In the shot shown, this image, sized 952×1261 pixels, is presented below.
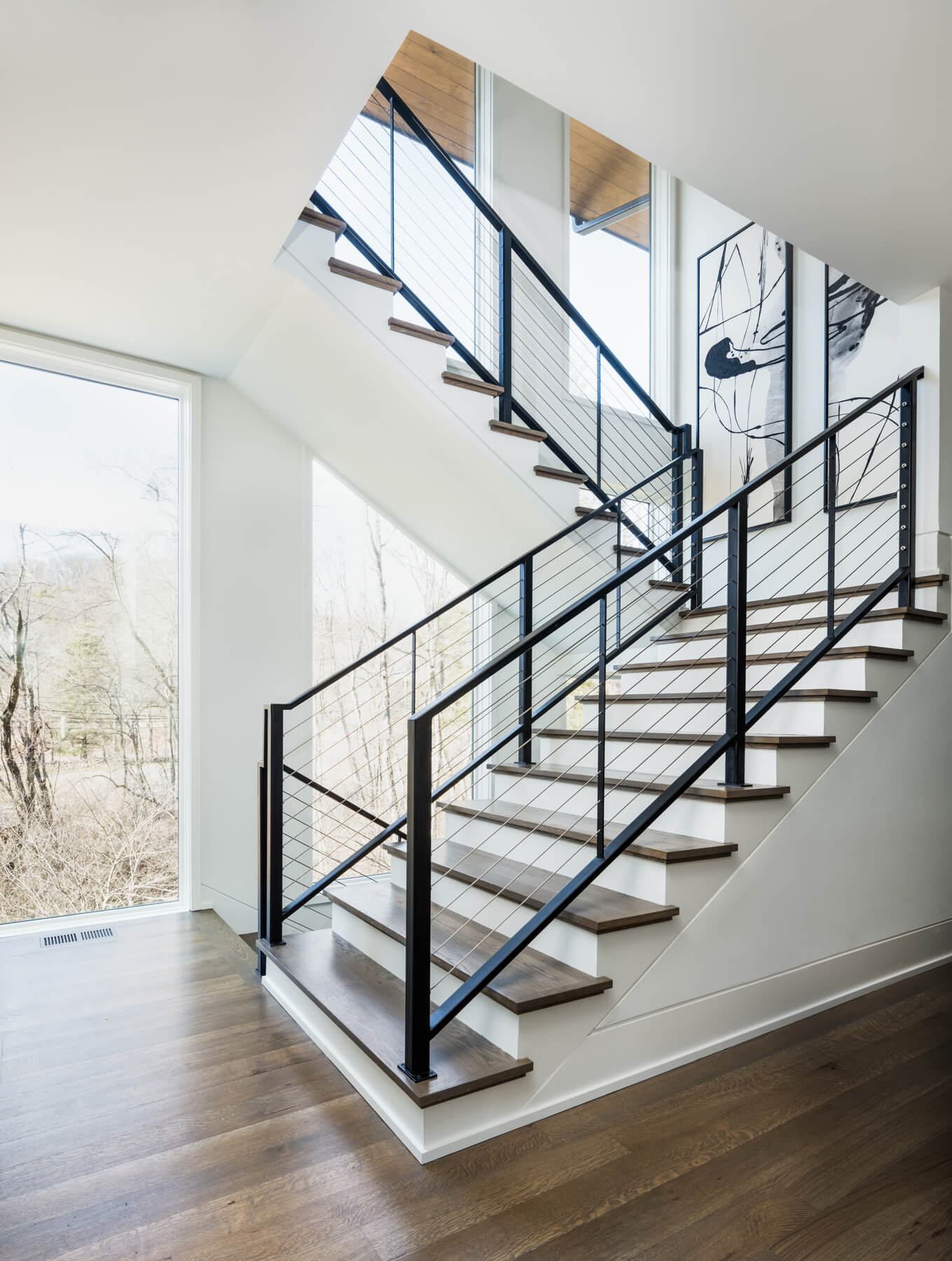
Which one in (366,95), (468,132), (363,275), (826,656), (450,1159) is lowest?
(450,1159)

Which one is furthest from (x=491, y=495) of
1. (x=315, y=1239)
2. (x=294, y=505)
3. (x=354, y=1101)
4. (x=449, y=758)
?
(x=315, y=1239)

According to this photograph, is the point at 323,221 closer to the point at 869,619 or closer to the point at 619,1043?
the point at 869,619

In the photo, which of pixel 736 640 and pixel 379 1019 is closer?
pixel 379 1019

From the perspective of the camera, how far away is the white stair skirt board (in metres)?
1.87

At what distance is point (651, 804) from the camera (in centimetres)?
235

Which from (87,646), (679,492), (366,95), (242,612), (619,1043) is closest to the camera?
(619,1043)

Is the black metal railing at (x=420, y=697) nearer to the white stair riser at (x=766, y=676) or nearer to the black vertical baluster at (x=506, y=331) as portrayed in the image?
the white stair riser at (x=766, y=676)

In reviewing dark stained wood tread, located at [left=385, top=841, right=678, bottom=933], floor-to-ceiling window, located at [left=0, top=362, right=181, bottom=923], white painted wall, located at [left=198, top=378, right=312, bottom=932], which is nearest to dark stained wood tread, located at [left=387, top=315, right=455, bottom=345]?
white painted wall, located at [left=198, top=378, right=312, bottom=932]

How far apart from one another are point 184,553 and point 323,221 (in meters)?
1.81

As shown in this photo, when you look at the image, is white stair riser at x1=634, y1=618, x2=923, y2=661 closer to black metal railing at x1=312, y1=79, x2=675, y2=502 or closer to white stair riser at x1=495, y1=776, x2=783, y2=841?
white stair riser at x1=495, y1=776, x2=783, y2=841

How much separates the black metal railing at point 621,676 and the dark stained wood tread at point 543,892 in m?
0.05

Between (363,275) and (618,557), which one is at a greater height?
(363,275)

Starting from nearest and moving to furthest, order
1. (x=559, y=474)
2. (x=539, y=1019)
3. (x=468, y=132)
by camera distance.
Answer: (x=539, y=1019) < (x=559, y=474) < (x=468, y=132)

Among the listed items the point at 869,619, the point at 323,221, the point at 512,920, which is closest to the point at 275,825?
the point at 512,920
